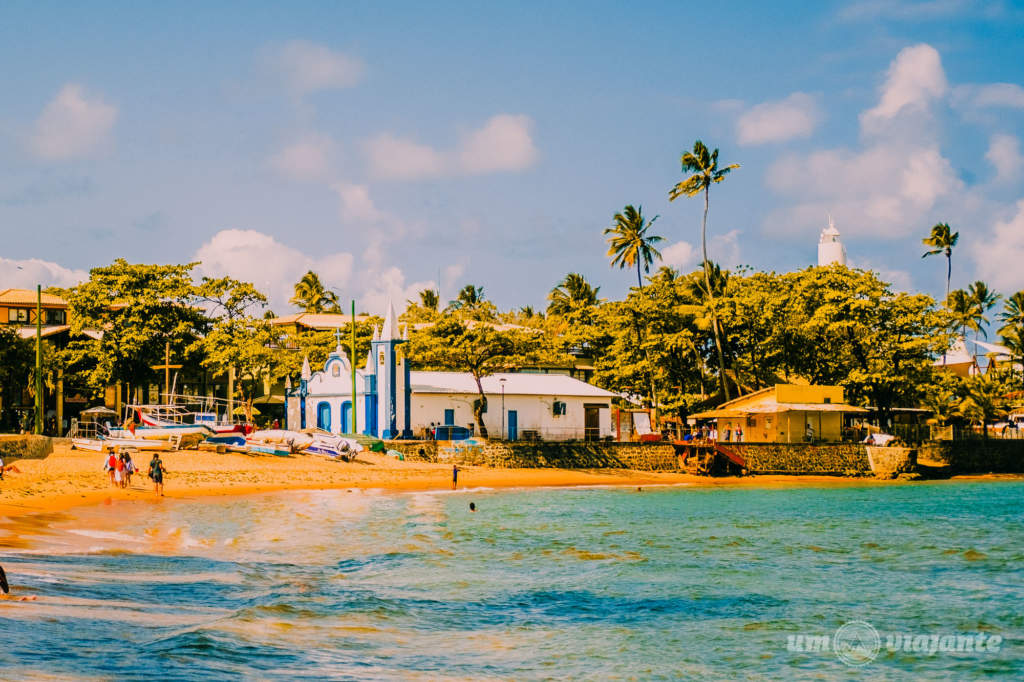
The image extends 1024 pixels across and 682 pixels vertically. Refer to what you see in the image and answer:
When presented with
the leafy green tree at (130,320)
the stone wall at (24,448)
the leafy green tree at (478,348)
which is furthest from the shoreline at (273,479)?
the leafy green tree at (130,320)

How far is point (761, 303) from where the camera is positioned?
6556cm

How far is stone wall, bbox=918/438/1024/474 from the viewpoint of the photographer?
62719 mm

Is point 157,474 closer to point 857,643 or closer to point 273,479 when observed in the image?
Answer: point 273,479

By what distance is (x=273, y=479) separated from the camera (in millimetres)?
45250

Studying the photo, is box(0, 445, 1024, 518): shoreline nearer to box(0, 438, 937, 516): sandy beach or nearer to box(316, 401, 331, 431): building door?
box(0, 438, 937, 516): sandy beach

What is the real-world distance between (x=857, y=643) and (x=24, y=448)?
40.2m

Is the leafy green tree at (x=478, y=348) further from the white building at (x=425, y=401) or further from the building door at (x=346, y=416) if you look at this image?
the building door at (x=346, y=416)

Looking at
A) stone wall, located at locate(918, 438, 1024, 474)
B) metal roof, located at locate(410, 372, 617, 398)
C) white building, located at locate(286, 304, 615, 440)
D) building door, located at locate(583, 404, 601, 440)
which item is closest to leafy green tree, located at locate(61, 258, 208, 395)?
white building, located at locate(286, 304, 615, 440)

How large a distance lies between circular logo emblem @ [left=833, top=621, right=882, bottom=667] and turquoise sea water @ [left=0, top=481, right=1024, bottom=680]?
24 centimetres

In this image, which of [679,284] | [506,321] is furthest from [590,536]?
[506,321]

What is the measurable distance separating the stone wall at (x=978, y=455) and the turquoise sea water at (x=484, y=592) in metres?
27.1

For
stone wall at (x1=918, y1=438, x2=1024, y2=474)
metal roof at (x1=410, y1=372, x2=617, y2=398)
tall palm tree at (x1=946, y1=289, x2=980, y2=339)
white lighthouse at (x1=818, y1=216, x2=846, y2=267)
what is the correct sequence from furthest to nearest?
white lighthouse at (x1=818, y1=216, x2=846, y2=267) < tall palm tree at (x1=946, y1=289, x2=980, y2=339) < stone wall at (x1=918, y1=438, x2=1024, y2=474) < metal roof at (x1=410, y1=372, x2=617, y2=398)

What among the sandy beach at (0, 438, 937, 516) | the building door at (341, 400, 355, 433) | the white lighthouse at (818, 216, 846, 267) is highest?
the white lighthouse at (818, 216, 846, 267)

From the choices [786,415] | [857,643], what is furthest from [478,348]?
[857,643]
